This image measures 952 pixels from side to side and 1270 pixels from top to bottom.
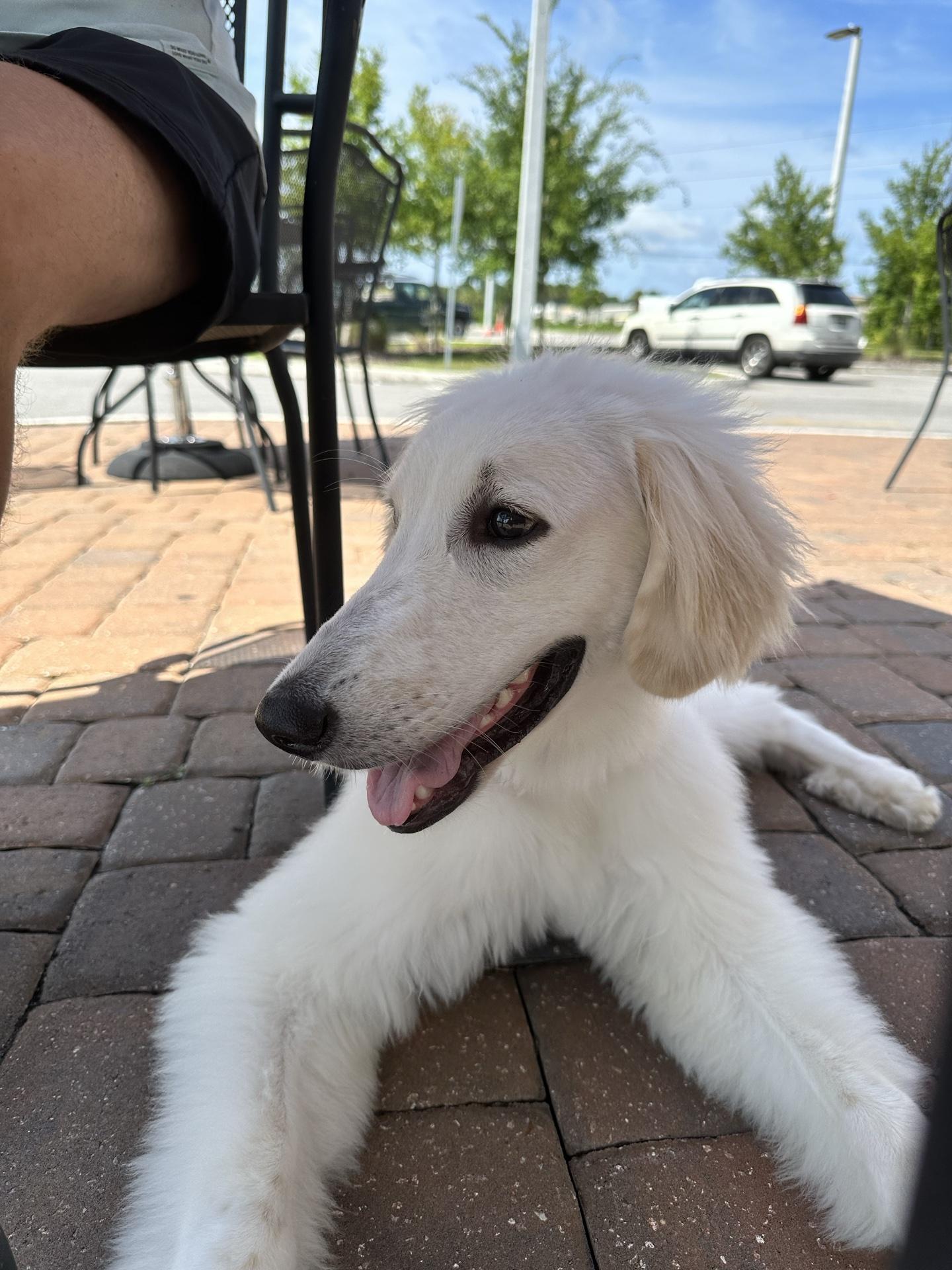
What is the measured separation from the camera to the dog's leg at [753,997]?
4.69ft

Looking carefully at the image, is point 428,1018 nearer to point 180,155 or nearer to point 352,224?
point 180,155

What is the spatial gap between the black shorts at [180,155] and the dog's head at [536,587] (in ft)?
1.83

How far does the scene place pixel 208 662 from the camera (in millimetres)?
3512

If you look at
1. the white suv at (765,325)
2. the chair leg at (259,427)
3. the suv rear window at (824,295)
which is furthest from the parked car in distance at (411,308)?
the chair leg at (259,427)

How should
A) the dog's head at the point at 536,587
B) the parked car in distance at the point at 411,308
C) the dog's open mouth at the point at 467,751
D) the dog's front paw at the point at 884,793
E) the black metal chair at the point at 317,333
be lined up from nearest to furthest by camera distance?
the dog's head at the point at 536,587
the dog's open mouth at the point at 467,751
the black metal chair at the point at 317,333
the dog's front paw at the point at 884,793
the parked car in distance at the point at 411,308

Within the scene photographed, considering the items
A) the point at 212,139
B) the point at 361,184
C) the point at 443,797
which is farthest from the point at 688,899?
the point at 361,184

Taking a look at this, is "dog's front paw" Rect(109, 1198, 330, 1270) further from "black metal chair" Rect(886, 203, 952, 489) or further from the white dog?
"black metal chair" Rect(886, 203, 952, 489)

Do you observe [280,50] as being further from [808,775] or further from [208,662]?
[808,775]

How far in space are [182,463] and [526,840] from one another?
19.2 feet

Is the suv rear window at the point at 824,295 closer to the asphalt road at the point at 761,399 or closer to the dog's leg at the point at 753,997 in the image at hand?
the asphalt road at the point at 761,399

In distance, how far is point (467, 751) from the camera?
1.61 meters

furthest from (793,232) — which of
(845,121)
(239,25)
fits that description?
(239,25)

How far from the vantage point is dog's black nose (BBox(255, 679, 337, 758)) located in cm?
142

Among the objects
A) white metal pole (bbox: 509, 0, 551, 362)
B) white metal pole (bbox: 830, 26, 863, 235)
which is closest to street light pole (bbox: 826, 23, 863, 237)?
white metal pole (bbox: 830, 26, 863, 235)
